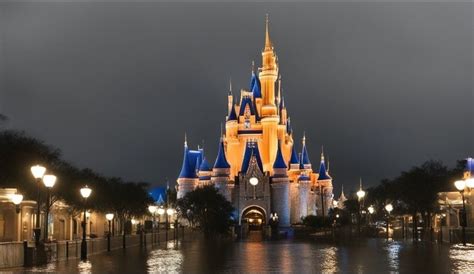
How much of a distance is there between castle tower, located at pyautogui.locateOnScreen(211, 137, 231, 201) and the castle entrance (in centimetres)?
433

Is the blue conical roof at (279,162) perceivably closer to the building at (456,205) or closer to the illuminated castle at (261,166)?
the illuminated castle at (261,166)

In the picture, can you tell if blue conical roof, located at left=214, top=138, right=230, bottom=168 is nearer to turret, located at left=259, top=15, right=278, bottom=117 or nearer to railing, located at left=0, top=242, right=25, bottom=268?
turret, located at left=259, top=15, right=278, bottom=117

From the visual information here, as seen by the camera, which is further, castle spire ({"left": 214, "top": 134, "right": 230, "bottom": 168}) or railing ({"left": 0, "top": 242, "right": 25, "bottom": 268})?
castle spire ({"left": 214, "top": 134, "right": 230, "bottom": 168})

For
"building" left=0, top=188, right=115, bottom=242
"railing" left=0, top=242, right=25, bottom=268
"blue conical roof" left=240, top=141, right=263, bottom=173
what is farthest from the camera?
"blue conical roof" left=240, top=141, right=263, bottom=173

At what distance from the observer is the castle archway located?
309 ft

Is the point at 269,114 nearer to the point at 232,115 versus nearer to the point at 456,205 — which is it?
the point at 232,115

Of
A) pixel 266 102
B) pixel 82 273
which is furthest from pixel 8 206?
pixel 266 102

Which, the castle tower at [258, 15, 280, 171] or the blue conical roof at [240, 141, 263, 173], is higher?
the castle tower at [258, 15, 280, 171]

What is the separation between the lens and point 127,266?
19844mm

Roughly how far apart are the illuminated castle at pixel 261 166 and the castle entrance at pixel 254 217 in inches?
5.7

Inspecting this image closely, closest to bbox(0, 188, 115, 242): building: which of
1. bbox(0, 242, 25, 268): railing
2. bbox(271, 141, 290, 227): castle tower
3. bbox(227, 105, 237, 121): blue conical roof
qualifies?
bbox(0, 242, 25, 268): railing

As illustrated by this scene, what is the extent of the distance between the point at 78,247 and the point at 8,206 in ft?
32.6

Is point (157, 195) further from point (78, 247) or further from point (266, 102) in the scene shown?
point (78, 247)

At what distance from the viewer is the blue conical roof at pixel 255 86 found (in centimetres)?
10462
